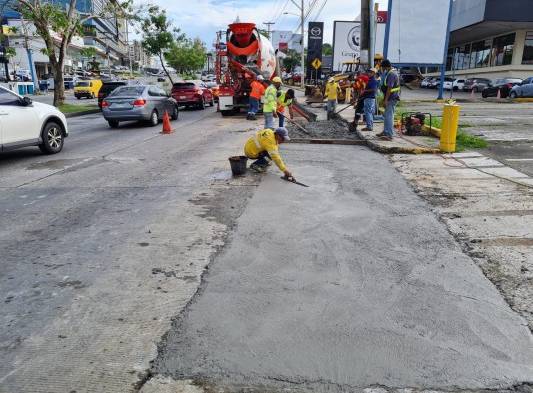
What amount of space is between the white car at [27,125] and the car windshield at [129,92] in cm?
523

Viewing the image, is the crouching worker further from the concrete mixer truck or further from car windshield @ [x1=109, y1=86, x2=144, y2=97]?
the concrete mixer truck

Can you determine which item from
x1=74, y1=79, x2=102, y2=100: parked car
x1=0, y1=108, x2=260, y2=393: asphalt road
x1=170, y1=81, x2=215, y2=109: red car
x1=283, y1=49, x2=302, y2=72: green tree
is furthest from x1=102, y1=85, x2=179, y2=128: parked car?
x1=283, y1=49, x2=302, y2=72: green tree

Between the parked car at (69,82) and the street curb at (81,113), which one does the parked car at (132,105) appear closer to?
the street curb at (81,113)

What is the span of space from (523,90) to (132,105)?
2422 centimetres

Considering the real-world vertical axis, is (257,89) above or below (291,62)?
below

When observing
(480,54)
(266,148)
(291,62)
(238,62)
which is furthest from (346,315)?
(291,62)

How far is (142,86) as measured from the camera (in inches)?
649

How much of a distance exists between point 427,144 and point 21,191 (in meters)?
8.94

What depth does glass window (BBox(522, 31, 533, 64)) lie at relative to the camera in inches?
→ 1618

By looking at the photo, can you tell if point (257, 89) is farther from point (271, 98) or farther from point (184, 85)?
point (184, 85)

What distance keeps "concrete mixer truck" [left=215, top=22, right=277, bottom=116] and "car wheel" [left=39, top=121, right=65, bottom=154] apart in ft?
32.6

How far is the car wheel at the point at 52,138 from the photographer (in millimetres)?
10312

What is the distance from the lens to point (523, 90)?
2791 centimetres

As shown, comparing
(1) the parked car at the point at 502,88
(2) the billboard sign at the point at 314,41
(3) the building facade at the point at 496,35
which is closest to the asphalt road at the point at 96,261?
(1) the parked car at the point at 502,88
